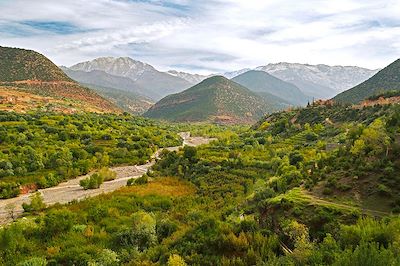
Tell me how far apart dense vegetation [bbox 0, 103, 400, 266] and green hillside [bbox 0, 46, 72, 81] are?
3967 inches

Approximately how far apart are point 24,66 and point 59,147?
82137 millimetres

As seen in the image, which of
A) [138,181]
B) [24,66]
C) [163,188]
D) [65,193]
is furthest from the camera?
[24,66]

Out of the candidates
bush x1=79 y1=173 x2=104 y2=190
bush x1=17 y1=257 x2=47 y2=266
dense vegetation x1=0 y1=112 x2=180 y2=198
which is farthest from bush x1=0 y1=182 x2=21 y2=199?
bush x1=17 y1=257 x2=47 y2=266

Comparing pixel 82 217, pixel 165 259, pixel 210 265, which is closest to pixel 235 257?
pixel 210 265

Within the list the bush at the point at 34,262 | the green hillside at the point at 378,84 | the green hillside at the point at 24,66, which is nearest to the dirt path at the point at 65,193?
the bush at the point at 34,262

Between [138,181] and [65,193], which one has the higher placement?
[138,181]

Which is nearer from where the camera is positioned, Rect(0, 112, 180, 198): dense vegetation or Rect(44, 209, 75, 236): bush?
Rect(44, 209, 75, 236): bush

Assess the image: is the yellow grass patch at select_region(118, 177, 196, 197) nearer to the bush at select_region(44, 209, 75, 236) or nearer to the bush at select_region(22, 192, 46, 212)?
the bush at select_region(22, 192, 46, 212)

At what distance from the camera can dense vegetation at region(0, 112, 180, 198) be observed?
53.1 meters

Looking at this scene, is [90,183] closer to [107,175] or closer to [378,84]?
[107,175]

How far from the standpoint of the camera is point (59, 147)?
66.6m

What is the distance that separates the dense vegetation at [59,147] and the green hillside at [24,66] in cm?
4959

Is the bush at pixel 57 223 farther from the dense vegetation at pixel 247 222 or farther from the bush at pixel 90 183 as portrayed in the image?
the bush at pixel 90 183

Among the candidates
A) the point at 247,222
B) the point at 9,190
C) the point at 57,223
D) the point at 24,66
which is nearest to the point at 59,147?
the point at 9,190
